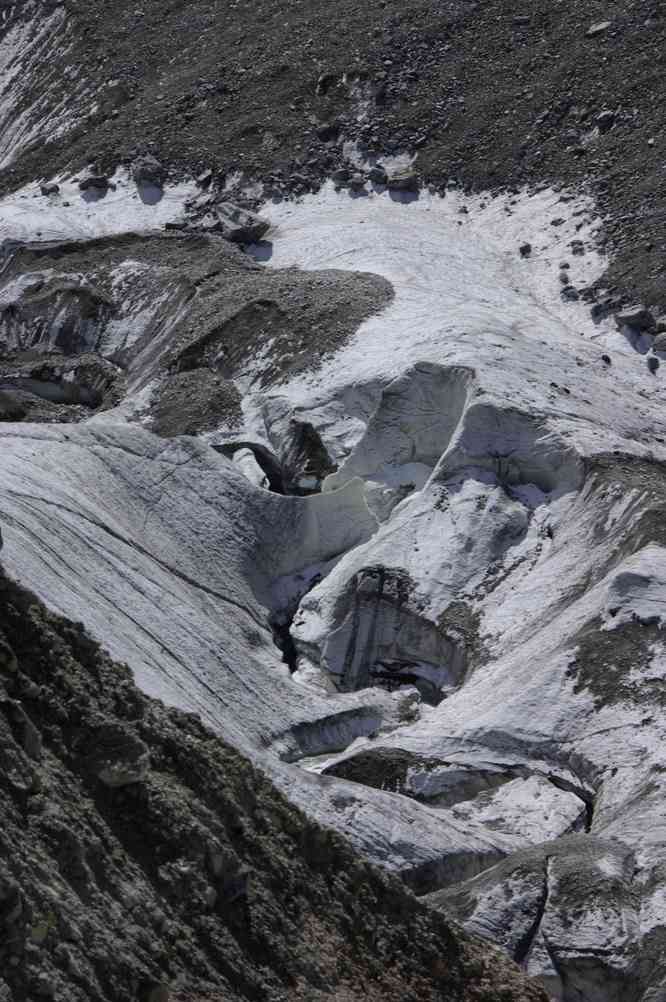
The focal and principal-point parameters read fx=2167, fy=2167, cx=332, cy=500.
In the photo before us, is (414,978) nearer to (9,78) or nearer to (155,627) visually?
(155,627)

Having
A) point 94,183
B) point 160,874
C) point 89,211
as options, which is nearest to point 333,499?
point 89,211

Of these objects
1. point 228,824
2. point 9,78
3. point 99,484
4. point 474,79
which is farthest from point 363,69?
point 228,824

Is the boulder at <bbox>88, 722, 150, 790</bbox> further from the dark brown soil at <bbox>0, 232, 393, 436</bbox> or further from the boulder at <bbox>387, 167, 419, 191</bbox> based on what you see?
the boulder at <bbox>387, 167, 419, 191</bbox>

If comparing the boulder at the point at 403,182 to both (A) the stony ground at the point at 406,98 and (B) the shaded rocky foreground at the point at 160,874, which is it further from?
(B) the shaded rocky foreground at the point at 160,874

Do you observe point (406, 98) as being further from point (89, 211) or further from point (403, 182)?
point (89, 211)

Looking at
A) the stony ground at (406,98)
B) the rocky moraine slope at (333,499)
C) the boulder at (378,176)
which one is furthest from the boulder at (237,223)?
the boulder at (378,176)

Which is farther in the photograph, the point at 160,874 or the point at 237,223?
the point at 237,223

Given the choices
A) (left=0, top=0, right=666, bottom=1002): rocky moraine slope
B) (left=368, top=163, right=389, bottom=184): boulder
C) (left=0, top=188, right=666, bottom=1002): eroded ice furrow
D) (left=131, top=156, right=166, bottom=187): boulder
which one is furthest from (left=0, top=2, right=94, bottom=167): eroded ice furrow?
(left=0, top=188, right=666, bottom=1002): eroded ice furrow
